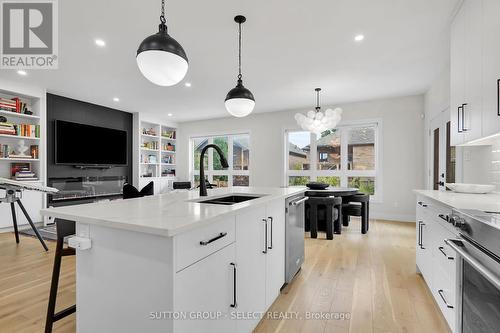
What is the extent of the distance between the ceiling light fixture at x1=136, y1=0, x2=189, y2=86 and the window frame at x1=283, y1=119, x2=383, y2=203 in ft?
15.9

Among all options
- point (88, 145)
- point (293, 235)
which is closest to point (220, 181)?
point (88, 145)

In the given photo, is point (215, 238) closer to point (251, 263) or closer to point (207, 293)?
point (207, 293)

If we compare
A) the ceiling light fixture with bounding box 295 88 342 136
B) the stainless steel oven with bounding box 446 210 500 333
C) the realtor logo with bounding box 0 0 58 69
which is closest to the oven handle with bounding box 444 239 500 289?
the stainless steel oven with bounding box 446 210 500 333

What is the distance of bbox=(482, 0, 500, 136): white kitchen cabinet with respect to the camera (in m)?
1.64

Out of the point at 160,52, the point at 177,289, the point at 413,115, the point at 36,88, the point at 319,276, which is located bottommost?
the point at 319,276

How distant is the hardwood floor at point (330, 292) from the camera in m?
1.74

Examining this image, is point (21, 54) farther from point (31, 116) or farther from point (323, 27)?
point (323, 27)

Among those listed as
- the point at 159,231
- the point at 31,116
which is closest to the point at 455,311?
the point at 159,231

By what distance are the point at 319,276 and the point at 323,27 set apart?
2559 mm

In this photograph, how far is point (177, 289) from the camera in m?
0.97

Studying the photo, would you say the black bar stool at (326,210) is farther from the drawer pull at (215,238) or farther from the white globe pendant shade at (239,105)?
the drawer pull at (215,238)

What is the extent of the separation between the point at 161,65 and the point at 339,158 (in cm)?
501

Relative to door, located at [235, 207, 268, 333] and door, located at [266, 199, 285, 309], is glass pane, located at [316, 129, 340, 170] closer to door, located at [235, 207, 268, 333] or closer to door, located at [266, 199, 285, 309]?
door, located at [266, 199, 285, 309]

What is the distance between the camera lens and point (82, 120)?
5.60m
